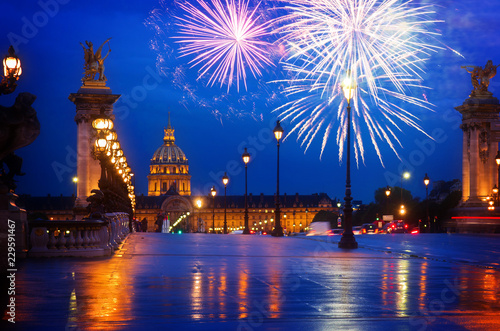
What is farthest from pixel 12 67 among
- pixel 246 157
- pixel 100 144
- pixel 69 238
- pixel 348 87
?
pixel 246 157

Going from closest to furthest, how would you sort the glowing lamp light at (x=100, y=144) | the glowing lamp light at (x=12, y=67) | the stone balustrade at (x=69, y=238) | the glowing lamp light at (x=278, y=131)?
the glowing lamp light at (x=12, y=67) < the stone balustrade at (x=69, y=238) < the glowing lamp light at (x=100, y=144) < the glowing lamp light at (x=278, y=131)

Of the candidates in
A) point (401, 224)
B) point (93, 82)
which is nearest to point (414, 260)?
point (401, 224)

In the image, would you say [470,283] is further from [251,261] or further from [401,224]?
[401,224]

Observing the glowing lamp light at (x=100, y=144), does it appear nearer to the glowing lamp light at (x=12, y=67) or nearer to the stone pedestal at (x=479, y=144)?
the glowing lamp light at (x=12, y=67)

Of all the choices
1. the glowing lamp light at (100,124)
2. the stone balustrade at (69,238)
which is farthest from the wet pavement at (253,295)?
the glowing lamp light at (100,124)

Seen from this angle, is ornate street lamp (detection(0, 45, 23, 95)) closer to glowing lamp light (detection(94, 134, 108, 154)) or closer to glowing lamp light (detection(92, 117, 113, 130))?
glowing lamp light (detection(94, 134, 108, 154))

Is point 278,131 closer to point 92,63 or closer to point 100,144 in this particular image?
point 100,144
